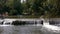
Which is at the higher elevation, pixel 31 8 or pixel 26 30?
pixel 31 8

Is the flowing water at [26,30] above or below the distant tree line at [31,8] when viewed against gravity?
below

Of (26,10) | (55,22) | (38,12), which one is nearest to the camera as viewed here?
(55,22)

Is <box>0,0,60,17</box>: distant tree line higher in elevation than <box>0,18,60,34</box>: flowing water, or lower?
higher

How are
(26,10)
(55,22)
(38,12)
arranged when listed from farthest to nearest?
1. (26,10)
2. (38,12)
3. (55,22)

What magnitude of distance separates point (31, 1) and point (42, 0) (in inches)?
137

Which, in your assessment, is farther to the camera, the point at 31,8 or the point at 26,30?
the point at 31,8

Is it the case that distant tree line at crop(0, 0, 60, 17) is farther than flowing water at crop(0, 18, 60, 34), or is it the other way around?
distant tree line at crop(0, 0, 60, 17)

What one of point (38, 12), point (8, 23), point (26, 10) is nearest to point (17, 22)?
point (8, 23)

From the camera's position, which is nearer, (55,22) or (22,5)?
(55,22)

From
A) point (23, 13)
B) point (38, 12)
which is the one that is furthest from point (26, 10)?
point (38, 12)

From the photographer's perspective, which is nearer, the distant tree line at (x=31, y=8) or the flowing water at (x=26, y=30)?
the flowing water at (x=26, y=30)

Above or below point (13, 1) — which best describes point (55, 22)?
below

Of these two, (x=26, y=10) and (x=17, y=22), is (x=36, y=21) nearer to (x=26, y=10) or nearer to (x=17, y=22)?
(x=17, y=22)

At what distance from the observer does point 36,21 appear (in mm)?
40438
